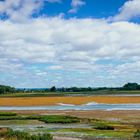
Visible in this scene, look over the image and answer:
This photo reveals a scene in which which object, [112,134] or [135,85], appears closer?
[112,134]

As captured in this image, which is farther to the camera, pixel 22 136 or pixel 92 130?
pixel 92 130

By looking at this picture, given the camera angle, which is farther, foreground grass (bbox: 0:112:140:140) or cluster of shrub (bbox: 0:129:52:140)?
foreground grass (bbox: 0:112:140:140)

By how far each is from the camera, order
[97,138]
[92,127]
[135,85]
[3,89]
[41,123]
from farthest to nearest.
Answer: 1. [135,85]
2. [3,89]
3. [41,123]
4. [92,127]
5. [97,138]

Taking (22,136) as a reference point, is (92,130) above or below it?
below

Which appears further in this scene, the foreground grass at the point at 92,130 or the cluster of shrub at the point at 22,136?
the foreground grass at the point at 92,130

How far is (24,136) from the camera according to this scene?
26.7 metres

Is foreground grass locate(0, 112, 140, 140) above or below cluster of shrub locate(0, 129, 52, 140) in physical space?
below

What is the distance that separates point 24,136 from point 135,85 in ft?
502

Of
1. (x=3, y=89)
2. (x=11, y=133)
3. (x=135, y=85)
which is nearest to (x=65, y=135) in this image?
(x=11, y=133)

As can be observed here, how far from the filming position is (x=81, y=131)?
35.2 m

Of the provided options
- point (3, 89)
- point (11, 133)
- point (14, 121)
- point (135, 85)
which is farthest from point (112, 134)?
point (135, 85)

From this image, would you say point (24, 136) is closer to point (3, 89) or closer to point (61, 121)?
point (61, 121)

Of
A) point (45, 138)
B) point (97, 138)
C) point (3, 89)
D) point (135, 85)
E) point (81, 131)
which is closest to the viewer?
point (45, 138)

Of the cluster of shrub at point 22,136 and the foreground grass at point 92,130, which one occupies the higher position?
the cluster of shrub at point 22,136
